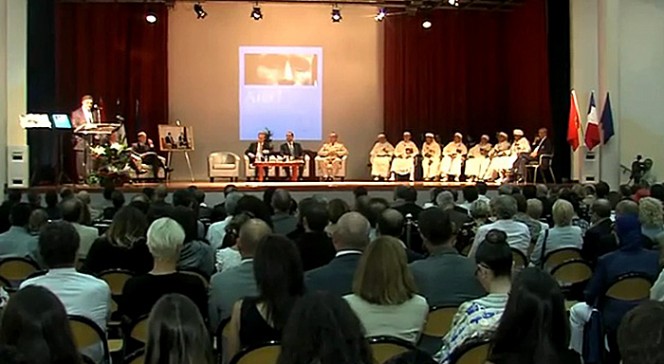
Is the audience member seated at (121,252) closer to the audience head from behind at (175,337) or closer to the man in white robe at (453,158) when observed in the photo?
the audience head from behind at (175,337)

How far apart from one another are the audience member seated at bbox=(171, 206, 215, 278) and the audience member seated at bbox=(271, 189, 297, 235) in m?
1.26

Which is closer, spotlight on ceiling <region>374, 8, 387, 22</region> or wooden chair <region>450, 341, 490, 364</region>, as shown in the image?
wooden chair <region>450, 341, 490, 364</region>

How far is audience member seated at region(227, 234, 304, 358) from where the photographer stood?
3420mm

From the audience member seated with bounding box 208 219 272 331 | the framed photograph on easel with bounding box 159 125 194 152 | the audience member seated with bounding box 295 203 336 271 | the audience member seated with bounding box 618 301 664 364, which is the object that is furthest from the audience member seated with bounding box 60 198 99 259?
the framed photograph on easel with bounding box 159 125 194 152

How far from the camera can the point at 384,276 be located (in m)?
3.69

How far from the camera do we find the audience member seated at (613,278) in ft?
15.6

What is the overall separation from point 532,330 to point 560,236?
4.18 meters

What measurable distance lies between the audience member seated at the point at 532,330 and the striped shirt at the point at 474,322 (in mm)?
481

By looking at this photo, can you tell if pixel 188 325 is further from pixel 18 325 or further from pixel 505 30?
pixel 505 30

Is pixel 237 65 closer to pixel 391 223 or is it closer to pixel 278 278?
pixel 391 223

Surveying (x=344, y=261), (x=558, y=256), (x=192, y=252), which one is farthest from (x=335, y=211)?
(x=344, y=261)

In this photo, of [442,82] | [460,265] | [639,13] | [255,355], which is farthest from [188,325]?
[442,82]

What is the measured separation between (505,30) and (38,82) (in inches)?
397

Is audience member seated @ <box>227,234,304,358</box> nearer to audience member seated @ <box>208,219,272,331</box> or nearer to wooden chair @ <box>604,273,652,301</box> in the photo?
audience member seated @ <box>208,219,272,331</box>
